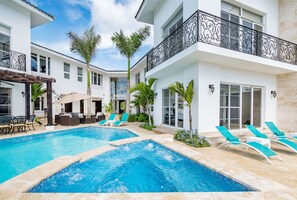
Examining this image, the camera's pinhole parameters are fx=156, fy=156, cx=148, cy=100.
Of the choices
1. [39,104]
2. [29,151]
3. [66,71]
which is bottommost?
[29,151]

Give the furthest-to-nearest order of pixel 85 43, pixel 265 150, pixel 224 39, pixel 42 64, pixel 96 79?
pixel 96 79, pixel 42 64, pixel 85 43, pixel 224 39, pixel 265 150

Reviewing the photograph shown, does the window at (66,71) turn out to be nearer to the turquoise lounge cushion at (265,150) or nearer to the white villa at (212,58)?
the white villa at (212,58)

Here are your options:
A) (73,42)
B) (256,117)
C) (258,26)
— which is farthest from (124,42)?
(256,117)

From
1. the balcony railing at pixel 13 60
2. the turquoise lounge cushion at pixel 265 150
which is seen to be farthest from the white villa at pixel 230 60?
the balcony railing at pixel 13 60

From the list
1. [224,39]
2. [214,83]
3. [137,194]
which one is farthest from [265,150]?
[224,39]

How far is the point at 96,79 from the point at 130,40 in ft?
39.0

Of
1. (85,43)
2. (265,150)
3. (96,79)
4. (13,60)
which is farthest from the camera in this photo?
(96,79)

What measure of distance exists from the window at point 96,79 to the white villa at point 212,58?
430 inches

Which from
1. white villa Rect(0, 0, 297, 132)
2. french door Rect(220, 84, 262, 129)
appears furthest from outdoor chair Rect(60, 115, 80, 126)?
french door Rect(220, 84, 262, 129)

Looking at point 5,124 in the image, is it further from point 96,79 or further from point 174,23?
point 96,79

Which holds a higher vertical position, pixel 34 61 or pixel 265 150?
pixel 34 61

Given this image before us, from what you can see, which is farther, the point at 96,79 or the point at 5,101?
the point at 96,79

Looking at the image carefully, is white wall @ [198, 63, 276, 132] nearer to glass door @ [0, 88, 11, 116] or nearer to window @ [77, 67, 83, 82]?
glass door @ [0, 88, 11, 116]

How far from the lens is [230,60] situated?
28.0ft
